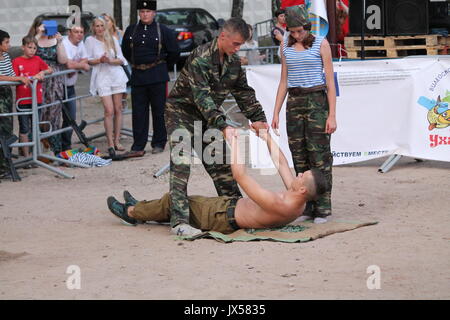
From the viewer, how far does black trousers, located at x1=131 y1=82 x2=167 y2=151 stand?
12.1m

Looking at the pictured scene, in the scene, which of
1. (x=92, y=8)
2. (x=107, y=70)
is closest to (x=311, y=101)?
(x=107, y=70)

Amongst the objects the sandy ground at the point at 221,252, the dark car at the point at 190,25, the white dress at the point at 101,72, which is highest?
the dark car at the point at 190,25

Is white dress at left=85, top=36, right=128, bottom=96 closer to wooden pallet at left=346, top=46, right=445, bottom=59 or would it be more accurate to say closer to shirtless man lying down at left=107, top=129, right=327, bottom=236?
wooden pallet at left=346, top=46, right=445, bottom=59

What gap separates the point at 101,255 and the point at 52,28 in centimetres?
582

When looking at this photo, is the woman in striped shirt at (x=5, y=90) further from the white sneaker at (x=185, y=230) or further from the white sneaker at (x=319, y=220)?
the white sneaker at (x=319, y=220)

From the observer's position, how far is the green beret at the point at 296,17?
7.56 meters

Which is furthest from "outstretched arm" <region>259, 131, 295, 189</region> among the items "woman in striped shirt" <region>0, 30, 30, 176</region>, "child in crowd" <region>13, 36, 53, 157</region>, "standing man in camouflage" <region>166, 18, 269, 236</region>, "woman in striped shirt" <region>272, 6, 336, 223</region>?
"child in crowd" <region>13, 36, 53, 157</region>

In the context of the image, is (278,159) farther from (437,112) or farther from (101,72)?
(101,72)

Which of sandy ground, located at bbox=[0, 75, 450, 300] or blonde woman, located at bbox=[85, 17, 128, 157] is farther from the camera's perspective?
blonde woman, located at bbox=[85, 17, 128, 157]

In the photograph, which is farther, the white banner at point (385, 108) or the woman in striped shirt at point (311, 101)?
the white banner at point (385, 108)

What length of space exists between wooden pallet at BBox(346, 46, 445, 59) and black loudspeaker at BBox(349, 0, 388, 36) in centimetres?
26

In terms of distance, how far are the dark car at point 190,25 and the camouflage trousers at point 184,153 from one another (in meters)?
15.8

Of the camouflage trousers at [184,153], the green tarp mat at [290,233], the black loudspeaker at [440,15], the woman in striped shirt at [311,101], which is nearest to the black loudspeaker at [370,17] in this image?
the black loudspeaker at [440,15]

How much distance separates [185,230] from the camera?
7.48 meters
